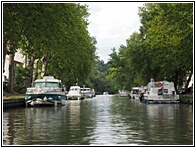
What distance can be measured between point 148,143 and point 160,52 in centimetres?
4313

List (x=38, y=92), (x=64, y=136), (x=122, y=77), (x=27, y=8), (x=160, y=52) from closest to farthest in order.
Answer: (x=64, y=136)
(x=27, y=8)
(x=38, y=92)
(x=160, y=52)
(x=122, y=77)

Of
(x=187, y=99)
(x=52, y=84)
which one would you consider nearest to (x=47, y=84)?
(x=52, y=84)

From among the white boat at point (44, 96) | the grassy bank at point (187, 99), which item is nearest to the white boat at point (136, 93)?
the grassy bank at point (187, 99)

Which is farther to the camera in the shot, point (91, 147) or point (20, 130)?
point (20, 130)

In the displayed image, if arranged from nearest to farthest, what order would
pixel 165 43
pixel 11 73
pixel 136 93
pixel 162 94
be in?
1. pixel 165 43
2. pixel 162 94
3. pixel 11 73
4. pixel 136 93

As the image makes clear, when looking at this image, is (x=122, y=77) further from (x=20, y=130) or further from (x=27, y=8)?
(x=20, y=130)

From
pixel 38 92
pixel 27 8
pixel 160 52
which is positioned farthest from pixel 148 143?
pixel 160 52

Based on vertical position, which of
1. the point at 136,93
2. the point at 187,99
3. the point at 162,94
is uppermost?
the point at 162,94

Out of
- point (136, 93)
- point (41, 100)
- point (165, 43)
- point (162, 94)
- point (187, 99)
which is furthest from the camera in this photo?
point (136, 93)

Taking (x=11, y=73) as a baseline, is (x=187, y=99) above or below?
below

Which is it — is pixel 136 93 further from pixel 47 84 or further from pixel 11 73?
pixel 47 84

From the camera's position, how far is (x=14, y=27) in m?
35.7

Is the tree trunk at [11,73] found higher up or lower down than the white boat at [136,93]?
higher up

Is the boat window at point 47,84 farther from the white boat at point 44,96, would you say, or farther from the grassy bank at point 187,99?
the grassy bank at point 187,99
